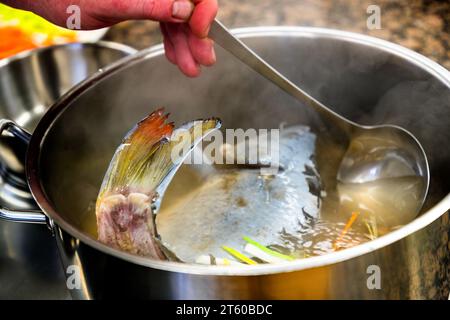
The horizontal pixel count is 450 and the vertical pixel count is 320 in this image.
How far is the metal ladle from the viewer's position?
4.11ft

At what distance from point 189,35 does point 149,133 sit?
0.98ft

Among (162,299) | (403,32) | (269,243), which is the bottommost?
(162,299)

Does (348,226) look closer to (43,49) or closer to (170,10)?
(170,10)

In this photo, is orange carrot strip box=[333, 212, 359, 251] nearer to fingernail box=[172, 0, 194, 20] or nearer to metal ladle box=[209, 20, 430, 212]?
metal ladle box=[209, 20, 430, 212]

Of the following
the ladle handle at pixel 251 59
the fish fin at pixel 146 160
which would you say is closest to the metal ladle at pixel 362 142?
the ladle handle at pixel 251 59

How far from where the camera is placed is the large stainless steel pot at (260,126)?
2.71 ft

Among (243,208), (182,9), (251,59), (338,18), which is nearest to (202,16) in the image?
(182,9)

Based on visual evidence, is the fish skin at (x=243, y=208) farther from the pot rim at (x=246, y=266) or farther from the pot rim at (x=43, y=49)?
the pot rim at (x=43, y=49)

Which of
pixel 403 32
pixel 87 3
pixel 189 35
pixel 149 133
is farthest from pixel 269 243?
pixel 403 32

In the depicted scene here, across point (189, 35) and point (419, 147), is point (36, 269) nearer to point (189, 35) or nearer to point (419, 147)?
point (189, 35)

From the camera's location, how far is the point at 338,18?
2.07 m

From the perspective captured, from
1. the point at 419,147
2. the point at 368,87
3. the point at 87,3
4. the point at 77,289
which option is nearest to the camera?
the point at 77,289

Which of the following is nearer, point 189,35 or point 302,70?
point 189,35

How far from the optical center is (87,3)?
3.89 feet
